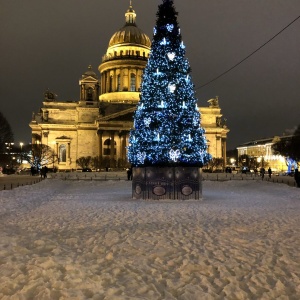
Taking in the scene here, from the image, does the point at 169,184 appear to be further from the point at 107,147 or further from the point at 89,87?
the point at 89,87

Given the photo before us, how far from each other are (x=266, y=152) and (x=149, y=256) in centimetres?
14247

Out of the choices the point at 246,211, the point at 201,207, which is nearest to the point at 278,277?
the point at 246,211

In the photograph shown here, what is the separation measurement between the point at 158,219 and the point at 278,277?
291 inches

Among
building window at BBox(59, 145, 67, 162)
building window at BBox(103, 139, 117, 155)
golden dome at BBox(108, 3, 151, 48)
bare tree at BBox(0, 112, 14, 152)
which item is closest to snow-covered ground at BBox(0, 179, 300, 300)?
bare tree at BBox(0, 112, 14, 152)

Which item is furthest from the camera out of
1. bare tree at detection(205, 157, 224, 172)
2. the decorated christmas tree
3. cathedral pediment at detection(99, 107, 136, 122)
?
cathedral pediment at detection(99, 107, 136, 122)

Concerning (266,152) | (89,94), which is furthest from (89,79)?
A: (266,152)

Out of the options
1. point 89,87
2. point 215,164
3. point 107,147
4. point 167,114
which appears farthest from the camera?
point 89,87

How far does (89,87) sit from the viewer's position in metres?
86.1

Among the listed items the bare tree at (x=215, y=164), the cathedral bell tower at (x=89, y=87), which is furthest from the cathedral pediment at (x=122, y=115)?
the bare tree at (x=215, y=164)

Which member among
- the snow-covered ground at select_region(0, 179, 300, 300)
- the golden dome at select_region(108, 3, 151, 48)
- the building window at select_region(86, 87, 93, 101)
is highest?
the golden dome at select_region(108, 3, 151, 48)

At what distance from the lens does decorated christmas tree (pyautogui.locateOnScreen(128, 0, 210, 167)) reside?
2308 cm

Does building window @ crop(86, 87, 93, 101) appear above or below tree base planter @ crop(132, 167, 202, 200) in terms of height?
above

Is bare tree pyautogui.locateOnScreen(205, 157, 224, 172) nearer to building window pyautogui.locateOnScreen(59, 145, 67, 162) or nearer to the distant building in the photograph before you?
building window pyautogui.locateOnScreen(59, 145, 67, 162)

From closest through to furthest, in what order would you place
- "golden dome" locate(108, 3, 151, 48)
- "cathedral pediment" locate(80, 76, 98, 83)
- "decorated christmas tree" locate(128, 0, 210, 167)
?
"decorated christmas tree" locate(128, 0, 210, 167) < "cathedral pediment" locate(80, 76, 98, 83) < "golden dome" locate(108, 3, 151, 48)
